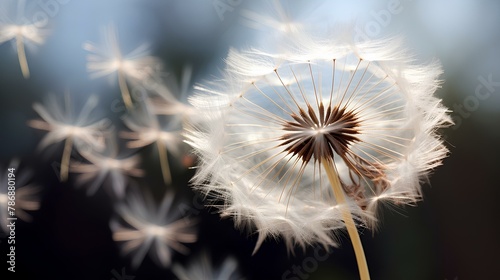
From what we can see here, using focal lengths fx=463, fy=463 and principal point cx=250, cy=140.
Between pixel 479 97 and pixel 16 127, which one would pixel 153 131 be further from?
pixel 479 97

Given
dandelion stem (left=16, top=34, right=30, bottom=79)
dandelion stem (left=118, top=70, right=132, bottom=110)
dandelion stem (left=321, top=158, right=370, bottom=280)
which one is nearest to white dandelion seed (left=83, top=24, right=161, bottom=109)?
dandelion stem (left=118, top=70, right=132, bottom=110)

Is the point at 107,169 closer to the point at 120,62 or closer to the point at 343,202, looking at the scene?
the point at 120,62

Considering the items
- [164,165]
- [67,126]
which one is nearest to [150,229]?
[164,165]

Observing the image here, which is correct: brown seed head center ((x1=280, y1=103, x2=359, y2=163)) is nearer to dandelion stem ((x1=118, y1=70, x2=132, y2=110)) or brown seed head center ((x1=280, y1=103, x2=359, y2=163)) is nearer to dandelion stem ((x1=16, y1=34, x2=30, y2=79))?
dandelion stem ((x1=118, y1=70, x2=132, y2=110))

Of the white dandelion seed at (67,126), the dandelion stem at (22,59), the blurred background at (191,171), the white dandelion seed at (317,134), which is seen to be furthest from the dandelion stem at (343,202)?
the dandelion stem at (22,59)

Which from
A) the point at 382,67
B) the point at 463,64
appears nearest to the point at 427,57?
the point at 463,64

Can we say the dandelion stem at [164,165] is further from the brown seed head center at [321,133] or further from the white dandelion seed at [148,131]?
the brown seed head center at [321,133]
